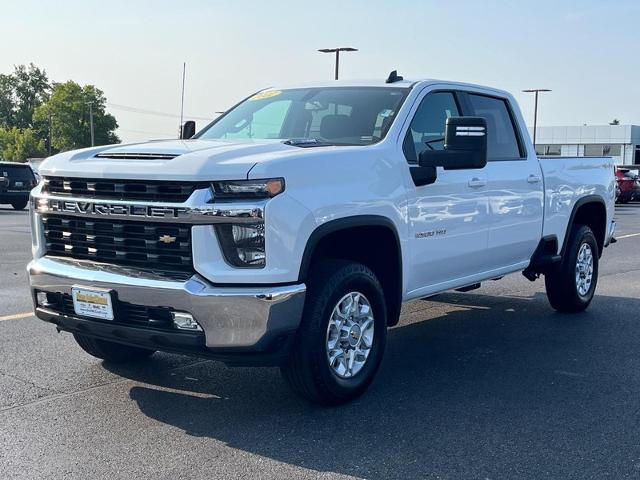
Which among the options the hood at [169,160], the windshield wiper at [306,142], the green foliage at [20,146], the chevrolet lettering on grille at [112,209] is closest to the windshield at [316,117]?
the windshield wiper at [306,142]

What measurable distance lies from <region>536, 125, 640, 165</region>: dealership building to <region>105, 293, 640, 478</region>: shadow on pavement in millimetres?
67964

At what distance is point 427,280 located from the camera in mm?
5664

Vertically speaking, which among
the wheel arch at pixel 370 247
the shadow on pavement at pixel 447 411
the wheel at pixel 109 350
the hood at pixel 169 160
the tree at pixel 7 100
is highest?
the tree at pixel 7 100

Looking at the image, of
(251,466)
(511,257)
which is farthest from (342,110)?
(251,466)

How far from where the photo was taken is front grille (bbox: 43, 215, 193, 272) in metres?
4.32

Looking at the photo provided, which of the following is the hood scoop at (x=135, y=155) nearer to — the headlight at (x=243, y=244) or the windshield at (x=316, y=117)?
the headlight at (x=243, y=244)

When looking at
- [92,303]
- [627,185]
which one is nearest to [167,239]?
[92,303]

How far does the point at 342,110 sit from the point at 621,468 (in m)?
3.04

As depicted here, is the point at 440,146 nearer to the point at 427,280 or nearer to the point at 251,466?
the point at 427,280

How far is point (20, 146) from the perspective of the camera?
116 m

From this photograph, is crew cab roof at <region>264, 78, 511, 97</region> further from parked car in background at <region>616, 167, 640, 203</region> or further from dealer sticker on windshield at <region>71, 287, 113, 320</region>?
parked car in background at <region>616, 167, 640, 203</region>

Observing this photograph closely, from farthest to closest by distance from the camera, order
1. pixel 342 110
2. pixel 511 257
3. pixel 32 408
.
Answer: pixel 511 257, pixel 342 110, pixel 32 408

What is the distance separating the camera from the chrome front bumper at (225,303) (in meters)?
4.20

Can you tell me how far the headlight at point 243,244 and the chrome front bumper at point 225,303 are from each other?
14 cm
